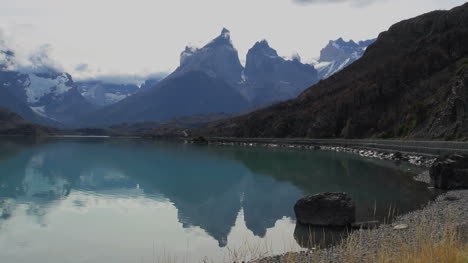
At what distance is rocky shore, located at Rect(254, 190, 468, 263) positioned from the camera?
40.6 ft

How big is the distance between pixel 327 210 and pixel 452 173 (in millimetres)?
16998

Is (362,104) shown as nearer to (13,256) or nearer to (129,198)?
(129,198)

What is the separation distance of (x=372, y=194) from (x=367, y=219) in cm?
1117

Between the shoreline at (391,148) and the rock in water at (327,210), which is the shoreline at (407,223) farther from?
the rock in water at (327,210)

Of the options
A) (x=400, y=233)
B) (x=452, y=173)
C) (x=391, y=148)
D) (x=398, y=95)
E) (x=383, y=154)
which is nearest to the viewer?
(x=400, y=233)

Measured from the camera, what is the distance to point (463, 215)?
22.4m

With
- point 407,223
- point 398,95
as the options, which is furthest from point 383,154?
point 407,223

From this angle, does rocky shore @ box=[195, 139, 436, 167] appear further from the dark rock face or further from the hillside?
the dark rock face

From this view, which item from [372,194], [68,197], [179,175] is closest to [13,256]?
[68,197]

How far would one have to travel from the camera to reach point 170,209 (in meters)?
33.8

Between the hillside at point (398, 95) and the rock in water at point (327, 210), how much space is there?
164ft

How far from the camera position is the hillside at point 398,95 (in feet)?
266

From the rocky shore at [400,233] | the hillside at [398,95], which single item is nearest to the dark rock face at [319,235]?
the rocky shore at [400,233]

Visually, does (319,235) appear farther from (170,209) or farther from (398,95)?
(398,95)
